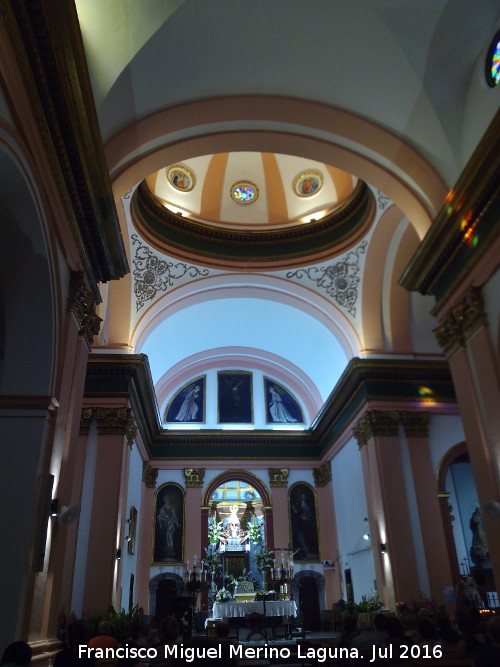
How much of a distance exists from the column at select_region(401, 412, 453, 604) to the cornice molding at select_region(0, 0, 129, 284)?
8210mm

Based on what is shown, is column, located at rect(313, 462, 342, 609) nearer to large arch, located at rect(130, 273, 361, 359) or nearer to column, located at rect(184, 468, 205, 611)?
column, located at rect(184, 468, 205, 611)

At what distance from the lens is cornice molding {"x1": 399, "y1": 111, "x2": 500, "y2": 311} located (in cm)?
665

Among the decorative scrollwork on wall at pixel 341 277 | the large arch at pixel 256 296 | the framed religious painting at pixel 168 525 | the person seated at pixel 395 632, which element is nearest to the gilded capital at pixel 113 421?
the large arch at pixel 256 296

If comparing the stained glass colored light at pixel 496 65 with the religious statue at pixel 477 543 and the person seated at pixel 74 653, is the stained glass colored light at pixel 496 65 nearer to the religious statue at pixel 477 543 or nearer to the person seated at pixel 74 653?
the person seated at pixel 74 653

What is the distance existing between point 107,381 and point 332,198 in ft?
24.6

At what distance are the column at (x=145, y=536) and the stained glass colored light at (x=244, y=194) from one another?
8.41 meters

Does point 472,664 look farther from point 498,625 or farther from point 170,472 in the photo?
point 170,472

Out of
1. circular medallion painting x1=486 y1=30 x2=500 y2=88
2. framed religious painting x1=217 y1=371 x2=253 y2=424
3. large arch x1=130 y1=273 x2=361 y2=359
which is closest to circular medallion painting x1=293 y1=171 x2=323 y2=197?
large arch x1=130 y1=273 x2=361 y2=359

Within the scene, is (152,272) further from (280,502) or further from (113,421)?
(280,502)

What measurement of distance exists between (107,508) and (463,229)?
8425mm

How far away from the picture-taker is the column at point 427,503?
1100 centimetres

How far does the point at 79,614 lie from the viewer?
991 cm

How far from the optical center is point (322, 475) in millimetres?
17828

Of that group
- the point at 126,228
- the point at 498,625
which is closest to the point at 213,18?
the point at 126,228
